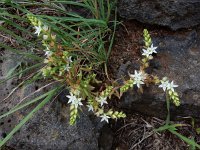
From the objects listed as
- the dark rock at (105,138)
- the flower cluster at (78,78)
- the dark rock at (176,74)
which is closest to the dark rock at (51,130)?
the dark rock at (105,138)

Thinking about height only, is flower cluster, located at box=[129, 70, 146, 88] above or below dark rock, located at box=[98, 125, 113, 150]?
above

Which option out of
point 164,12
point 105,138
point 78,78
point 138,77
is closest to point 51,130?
point 105,138

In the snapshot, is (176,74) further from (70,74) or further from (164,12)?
(70,74)

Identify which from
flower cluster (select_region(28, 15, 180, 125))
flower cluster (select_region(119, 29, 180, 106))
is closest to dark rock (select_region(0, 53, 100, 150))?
flower cluster (select_region(28, 15, 180, 125))

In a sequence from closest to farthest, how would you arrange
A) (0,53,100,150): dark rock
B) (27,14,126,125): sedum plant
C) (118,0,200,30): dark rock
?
1. (27,14,126,125): sedum plant
2. (118,0,200,30): dark rock
3. (0,53,100,150): dark rock

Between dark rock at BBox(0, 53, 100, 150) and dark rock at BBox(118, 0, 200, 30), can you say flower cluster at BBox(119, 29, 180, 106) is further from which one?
dark rock at BBox(0, 53, 100, 150)

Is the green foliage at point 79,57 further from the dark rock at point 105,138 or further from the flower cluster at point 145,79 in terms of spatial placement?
the dark rock at point 105,138
